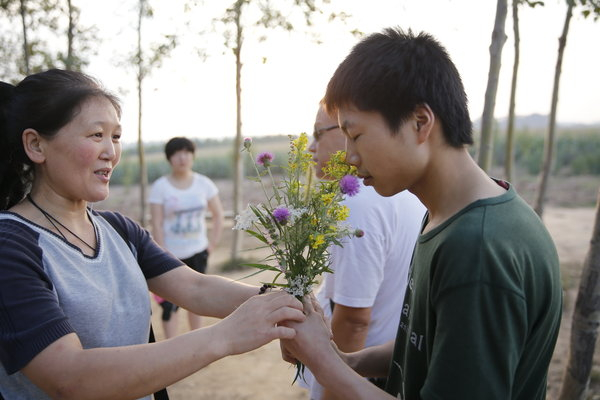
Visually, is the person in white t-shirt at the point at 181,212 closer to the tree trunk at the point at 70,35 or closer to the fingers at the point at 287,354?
the tree trunk at the point at 70,35

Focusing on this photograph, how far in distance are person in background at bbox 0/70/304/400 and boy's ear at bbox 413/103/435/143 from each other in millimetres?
736

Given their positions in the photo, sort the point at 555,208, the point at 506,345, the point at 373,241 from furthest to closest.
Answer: the point at 555,208 < the point at 373,241 < the point at 506,345

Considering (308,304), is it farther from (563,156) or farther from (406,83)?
(563,156)

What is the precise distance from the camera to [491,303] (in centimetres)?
112

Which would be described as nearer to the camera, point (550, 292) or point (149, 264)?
point (550, 292)

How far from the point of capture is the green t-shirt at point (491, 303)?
1.13 m

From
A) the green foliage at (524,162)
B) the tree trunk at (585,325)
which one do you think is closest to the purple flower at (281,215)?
the tree trunk at (585,325)

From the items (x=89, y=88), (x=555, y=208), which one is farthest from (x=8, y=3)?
(x=555, y=208)

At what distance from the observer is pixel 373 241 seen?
2262mm

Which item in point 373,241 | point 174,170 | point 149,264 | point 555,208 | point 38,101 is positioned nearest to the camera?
point 38,101

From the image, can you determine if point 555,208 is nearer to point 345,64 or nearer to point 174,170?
point 174,170

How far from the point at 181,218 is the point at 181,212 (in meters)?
0.07

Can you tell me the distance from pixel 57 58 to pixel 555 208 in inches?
665

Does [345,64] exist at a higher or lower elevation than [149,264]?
higher
